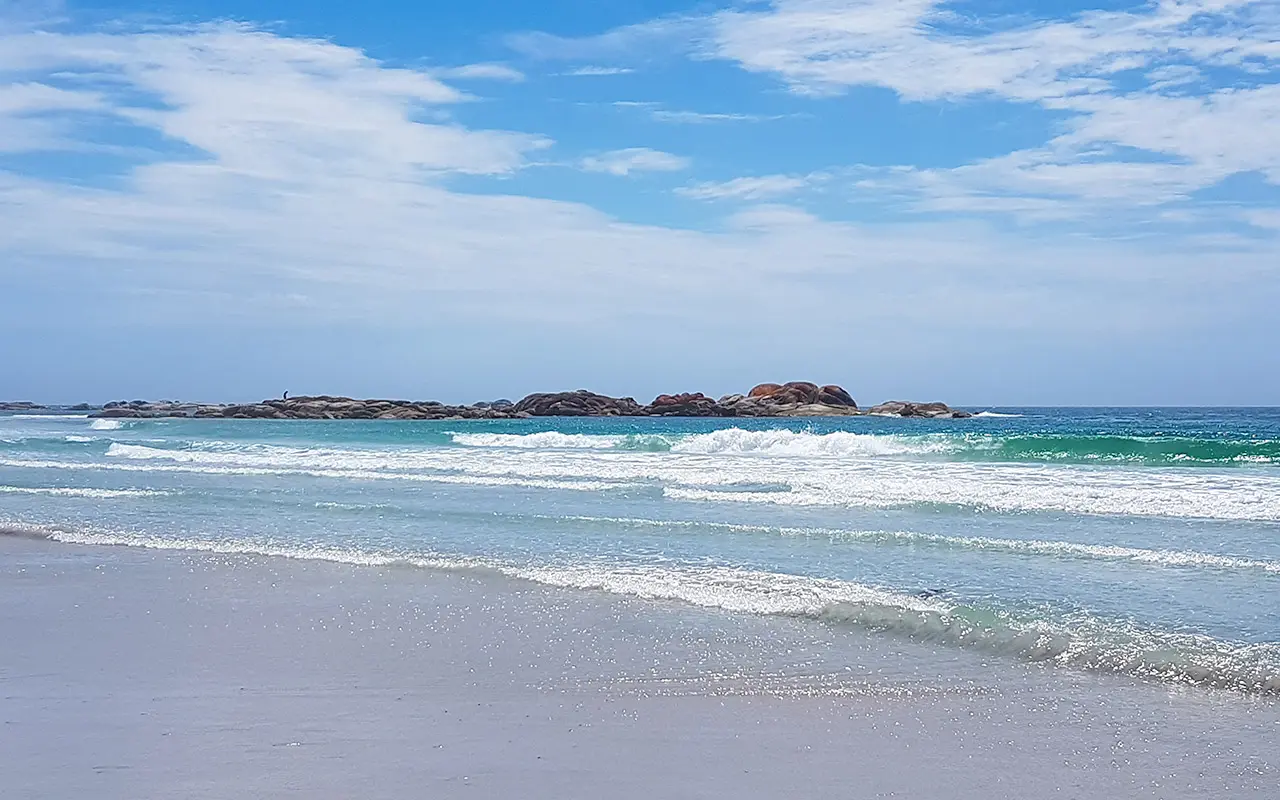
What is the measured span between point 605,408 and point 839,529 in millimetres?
75427

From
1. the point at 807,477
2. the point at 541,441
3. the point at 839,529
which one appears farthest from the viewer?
the point at 541,441

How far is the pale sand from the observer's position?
17.9 ft

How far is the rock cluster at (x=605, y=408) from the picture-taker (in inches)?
3233

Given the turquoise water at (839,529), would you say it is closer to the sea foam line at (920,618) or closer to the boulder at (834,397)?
the sea foam line at (920,618)

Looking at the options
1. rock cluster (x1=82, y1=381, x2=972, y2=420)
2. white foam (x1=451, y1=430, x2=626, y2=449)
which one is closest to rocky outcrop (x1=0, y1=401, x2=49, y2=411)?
rock cluster (x1=82, y1=381, x2=972, y2=420)

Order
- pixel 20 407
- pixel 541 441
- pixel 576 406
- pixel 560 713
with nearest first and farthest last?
pixel 560 713 < pixel 541 441 < pixel 576 406 < pixel 20 407

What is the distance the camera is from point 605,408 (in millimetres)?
90062

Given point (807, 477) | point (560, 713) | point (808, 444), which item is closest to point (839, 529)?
point (807, 477)

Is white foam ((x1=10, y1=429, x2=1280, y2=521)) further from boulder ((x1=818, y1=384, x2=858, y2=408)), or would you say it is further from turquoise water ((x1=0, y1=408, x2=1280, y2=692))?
boulder ((x1=818, y1=384, x2=858, y2=408))

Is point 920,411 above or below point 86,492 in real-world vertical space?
above

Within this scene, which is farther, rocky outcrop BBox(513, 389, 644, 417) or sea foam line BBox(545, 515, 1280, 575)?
rocky outcrop BBox(513, 389, 644, 417)

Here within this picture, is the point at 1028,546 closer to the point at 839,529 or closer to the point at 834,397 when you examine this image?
the point at 839,529

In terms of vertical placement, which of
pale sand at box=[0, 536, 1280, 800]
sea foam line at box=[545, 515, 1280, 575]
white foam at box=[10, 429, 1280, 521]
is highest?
white foam at box=[10, 429, 1280, 521]

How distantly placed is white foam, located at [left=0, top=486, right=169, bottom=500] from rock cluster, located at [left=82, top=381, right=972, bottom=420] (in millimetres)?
56671
